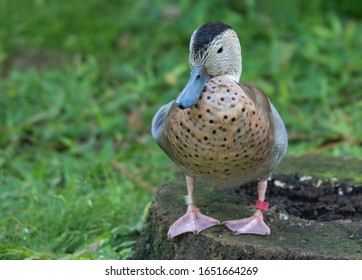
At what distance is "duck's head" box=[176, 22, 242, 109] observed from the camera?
3419mm

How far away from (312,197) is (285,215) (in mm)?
377

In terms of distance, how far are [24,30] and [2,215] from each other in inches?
143

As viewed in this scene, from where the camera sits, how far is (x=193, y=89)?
3434 millimetres

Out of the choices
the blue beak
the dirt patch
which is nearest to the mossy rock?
the dirt patch

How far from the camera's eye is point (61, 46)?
26.0 ft

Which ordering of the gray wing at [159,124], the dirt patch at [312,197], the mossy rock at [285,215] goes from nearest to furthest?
the mossy rock at [285,215], the gray wing at [159,124], the dirt patch at [312,197]

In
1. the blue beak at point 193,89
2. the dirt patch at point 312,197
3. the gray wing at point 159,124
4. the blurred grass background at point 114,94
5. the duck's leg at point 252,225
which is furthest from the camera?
the blurred grass background at point 114,94

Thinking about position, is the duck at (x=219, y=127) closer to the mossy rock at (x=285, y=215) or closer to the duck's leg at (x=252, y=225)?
the duck's leg at (x=252, y=225)

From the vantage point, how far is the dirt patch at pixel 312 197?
4.16 meters

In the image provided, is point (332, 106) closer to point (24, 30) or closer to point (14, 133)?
point (14, 133)

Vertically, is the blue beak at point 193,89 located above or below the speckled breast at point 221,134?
above

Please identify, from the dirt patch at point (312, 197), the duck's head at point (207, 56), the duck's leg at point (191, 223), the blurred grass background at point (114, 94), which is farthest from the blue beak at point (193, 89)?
the blurred grass background at point (114, 94)

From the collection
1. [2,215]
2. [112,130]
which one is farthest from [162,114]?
[112,130]

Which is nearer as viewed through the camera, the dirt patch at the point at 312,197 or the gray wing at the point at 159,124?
the gray wing at the point at 159,124
